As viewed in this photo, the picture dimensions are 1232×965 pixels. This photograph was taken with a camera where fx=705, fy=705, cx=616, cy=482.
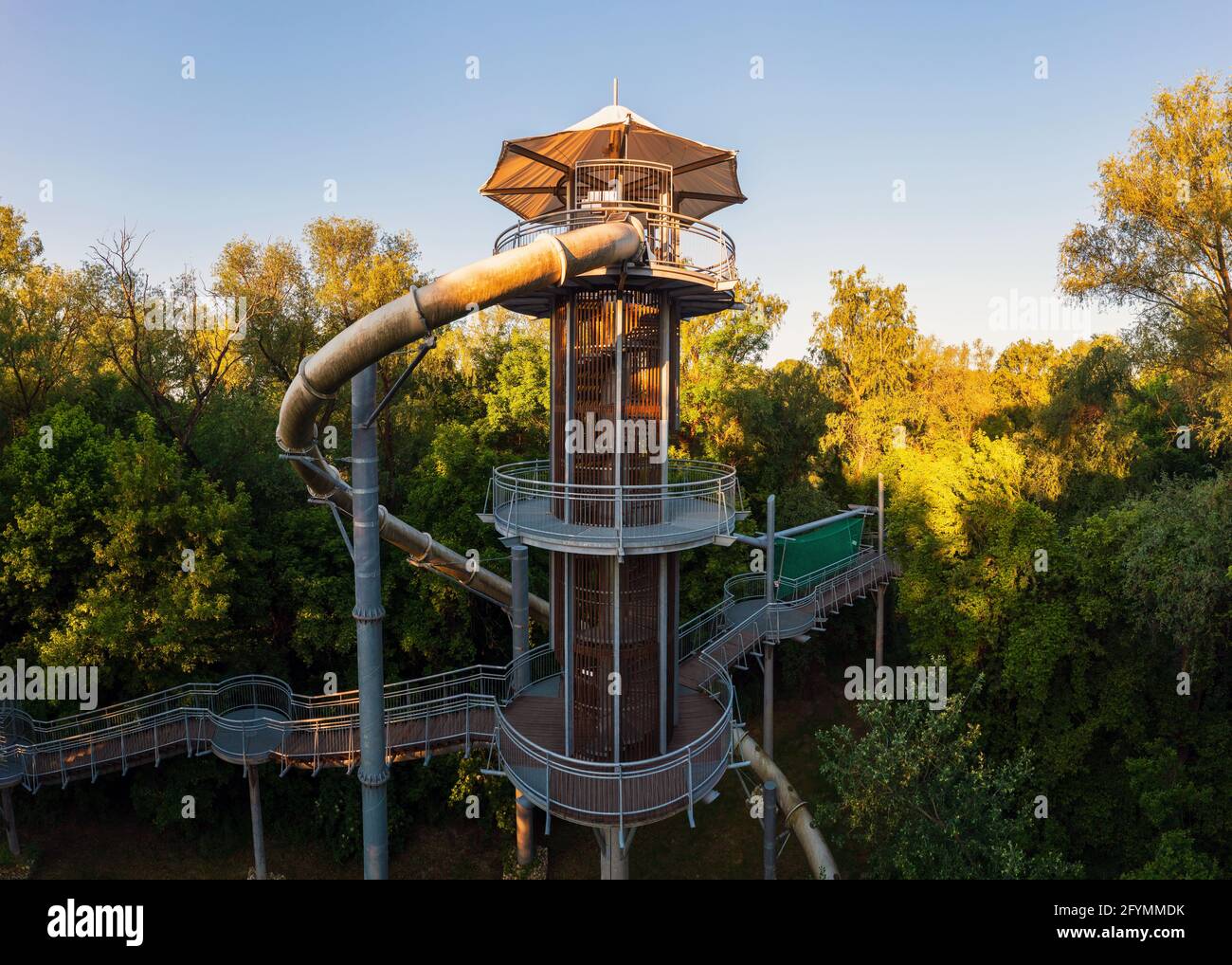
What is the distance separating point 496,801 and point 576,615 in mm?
9696

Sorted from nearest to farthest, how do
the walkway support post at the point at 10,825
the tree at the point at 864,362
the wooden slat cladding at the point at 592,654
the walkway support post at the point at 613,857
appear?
1. the wooden slat cladding at the point at 592,654
2. the walkway support post at the point at 613,857
3. the walkway support post at the point at 10,825
4. the tree at the point at 864,362

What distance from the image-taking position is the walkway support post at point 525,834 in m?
20.4

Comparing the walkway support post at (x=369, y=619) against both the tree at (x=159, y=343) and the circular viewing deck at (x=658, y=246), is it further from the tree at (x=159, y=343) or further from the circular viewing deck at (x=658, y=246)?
the tree at (x=159, y=343)

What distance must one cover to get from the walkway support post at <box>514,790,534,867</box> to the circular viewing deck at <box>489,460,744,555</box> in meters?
9.85

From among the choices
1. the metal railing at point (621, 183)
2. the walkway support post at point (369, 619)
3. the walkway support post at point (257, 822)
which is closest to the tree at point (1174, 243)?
the metal railing at point (621, 183)

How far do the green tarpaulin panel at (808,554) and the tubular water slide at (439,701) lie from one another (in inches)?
14.5

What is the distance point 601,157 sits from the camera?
14898 mm

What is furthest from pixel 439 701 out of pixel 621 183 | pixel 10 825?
pixel 10 825

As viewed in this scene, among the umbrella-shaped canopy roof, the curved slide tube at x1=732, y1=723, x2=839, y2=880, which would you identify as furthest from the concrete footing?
the umbrella-shaped canopy roof

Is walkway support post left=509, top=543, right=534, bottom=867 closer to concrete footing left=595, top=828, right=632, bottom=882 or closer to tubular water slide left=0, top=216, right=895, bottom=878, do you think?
tubular water slide left=0, top=216, right=895, bottom=878

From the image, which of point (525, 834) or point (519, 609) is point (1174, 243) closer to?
point (519, 609)

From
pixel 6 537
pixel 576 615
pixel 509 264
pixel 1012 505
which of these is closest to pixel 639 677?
pixel 576 615

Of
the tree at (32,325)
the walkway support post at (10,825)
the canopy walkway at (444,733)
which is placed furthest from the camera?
the tree at (32,325)

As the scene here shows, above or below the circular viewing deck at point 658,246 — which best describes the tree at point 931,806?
below
